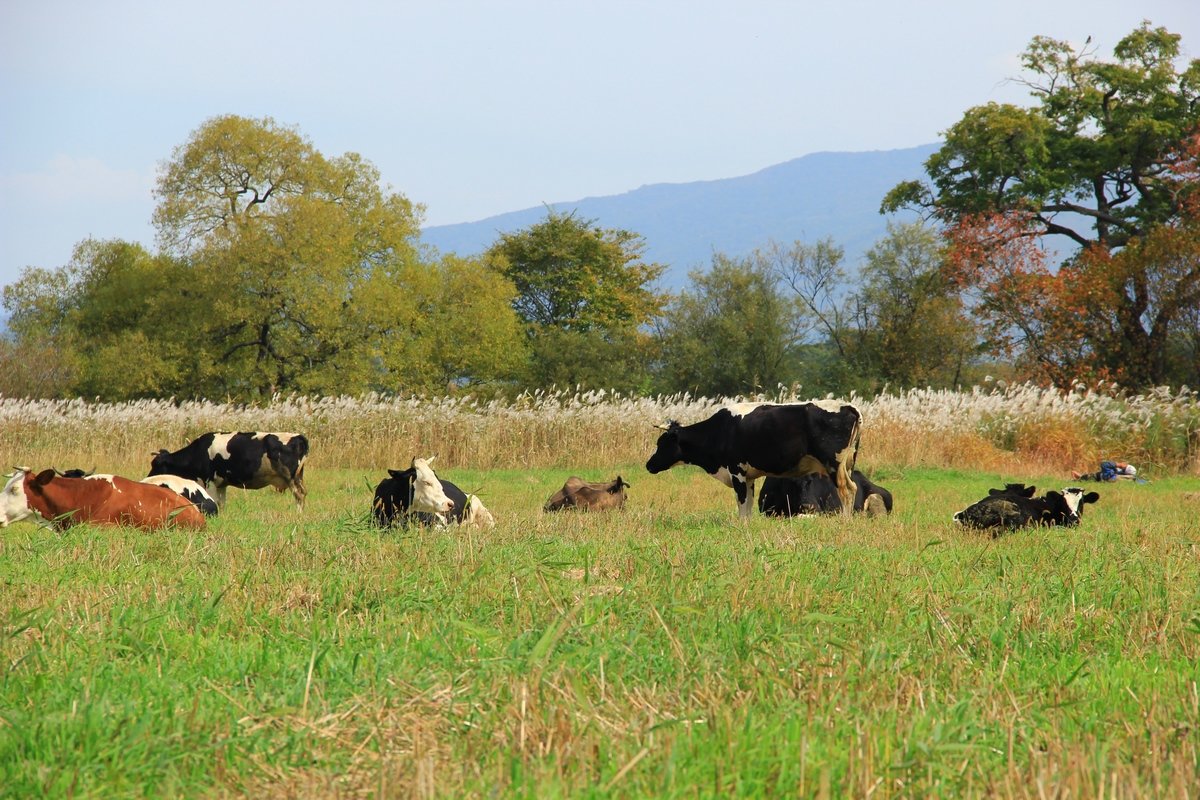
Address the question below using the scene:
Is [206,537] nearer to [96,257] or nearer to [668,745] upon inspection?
[668,745]

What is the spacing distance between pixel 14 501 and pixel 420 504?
A: 371 centimetres

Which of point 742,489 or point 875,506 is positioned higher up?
point 742,489

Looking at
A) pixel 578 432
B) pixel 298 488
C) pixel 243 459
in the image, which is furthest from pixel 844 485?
pixel 578 432

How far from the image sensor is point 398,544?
9008 millimetres

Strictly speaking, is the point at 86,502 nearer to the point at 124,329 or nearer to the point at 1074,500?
the point at 1074,500

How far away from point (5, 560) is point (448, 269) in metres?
47.6

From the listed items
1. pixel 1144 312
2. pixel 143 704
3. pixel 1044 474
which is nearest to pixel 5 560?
pixel 143 704

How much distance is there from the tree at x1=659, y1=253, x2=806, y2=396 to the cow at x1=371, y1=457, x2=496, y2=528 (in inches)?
1459

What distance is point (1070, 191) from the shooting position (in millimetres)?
43719

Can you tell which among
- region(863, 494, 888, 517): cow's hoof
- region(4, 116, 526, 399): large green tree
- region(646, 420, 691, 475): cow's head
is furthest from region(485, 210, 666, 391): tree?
region(863, 494, 888, 517): cow's hoof

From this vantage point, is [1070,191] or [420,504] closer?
[420,504]

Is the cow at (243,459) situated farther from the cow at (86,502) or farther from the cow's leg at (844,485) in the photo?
the cow's leg at (844,485)

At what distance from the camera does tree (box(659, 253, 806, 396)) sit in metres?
51.1

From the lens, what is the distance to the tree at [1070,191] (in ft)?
115
